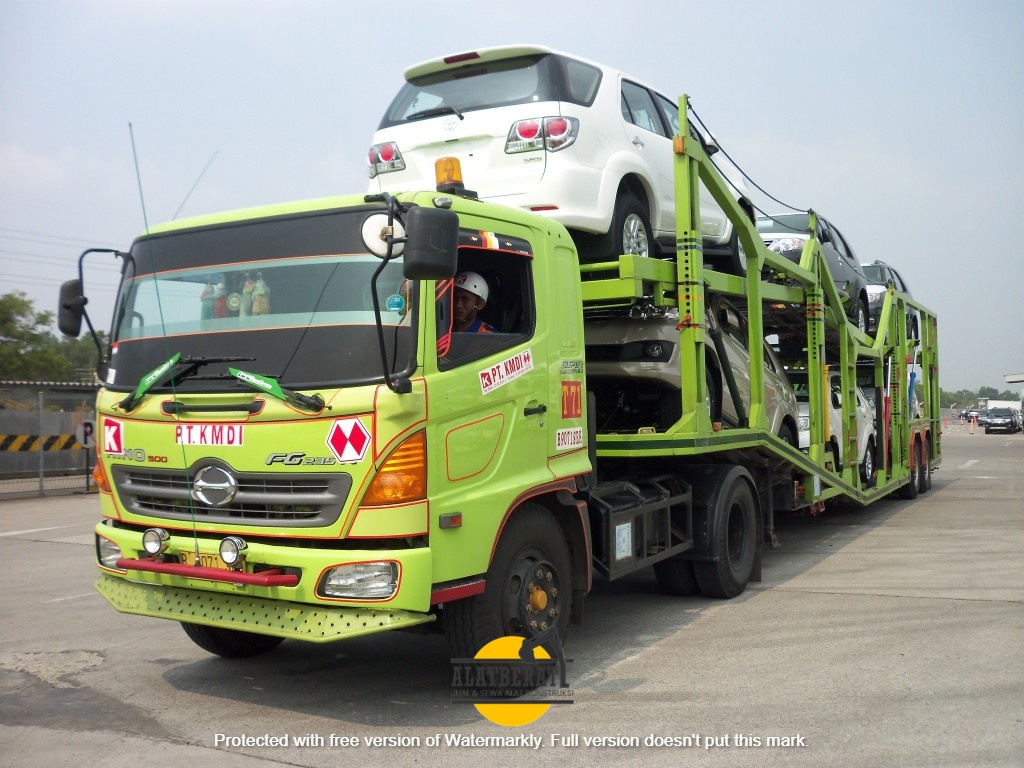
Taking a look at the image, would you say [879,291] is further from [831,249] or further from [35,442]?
[35,442]

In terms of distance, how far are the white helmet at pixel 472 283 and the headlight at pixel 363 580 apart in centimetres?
151

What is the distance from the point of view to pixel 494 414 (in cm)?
487

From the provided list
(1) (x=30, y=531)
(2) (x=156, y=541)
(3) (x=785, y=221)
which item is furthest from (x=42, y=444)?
(2) (x=156, y=541)

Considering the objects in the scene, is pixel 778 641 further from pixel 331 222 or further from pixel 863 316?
pixel 863 316

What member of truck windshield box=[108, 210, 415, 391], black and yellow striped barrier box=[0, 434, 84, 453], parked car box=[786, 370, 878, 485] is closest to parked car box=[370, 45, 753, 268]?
truck windshield box=[108, 210, 415, 391]

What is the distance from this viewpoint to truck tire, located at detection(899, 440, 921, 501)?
46.7 feet

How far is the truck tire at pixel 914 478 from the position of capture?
14234 millimetres

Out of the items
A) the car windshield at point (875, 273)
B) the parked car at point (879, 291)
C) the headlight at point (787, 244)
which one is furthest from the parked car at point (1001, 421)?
the headlight at point (787, 244)

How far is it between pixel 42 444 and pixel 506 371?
15603 mm

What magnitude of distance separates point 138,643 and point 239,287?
291 cm

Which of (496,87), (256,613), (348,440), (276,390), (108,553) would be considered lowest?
(256,613)

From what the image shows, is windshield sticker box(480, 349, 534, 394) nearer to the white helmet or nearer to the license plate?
the white helmet

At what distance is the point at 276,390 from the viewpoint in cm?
440

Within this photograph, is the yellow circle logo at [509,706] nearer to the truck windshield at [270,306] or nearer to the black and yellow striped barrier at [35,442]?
the truck windshield at [270,306]
